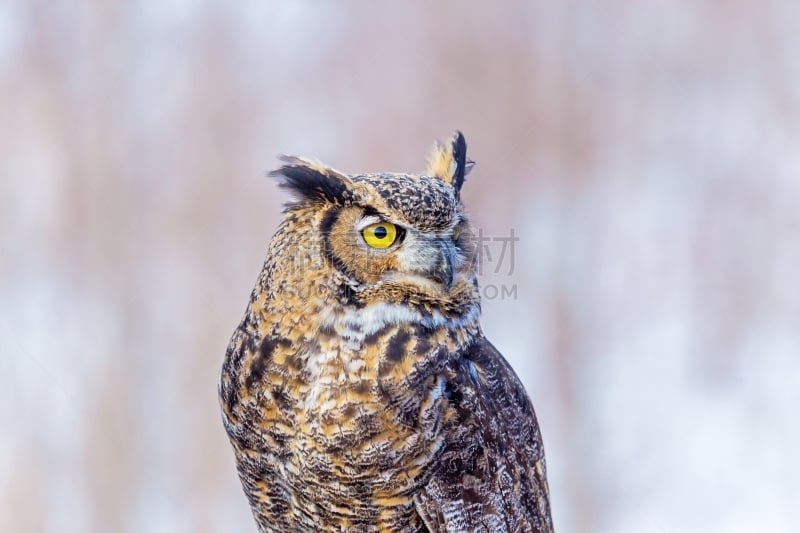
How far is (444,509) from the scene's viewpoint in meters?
1.00

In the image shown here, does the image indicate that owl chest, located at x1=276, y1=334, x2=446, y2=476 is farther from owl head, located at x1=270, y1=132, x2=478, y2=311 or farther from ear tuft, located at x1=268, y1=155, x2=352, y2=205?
ear tuft, located at x1=268, y1=155, x2=352, y2=205

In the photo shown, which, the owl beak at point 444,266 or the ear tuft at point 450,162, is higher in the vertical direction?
the ear tuft at point 450,162

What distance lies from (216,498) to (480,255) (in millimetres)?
1615

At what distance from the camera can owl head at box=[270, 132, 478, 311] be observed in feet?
3.29

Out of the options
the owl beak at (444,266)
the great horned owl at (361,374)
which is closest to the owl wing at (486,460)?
the great horned owl at (361,374)

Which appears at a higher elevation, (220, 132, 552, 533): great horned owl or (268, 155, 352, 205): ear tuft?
(268, 155, 352, 205): ear tuft

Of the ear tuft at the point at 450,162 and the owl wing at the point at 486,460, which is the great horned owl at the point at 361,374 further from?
the ear tuft at the point at 450,162

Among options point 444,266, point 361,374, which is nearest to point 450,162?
point 444,266

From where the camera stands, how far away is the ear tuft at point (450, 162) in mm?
1203

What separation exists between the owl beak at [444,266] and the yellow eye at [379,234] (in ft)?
0.28

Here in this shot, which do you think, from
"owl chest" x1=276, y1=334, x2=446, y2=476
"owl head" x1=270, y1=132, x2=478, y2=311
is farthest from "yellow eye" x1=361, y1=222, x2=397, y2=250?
"owl chest" x1=276, y1=334, x2=446, y2=476

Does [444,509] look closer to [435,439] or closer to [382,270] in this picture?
[435,439]

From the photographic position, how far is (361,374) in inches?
39.4

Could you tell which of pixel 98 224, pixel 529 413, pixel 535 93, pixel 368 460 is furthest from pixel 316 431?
pixel 535 93
